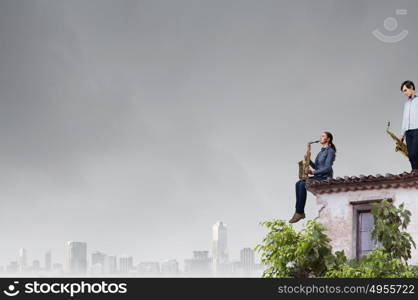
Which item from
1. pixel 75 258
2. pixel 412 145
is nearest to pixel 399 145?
pixel 412 145

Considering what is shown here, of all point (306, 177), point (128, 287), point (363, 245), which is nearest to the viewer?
point (128, 287)

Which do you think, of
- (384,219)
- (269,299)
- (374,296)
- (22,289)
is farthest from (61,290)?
(384,219)

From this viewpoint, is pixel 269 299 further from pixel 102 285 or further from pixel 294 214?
pixel 294 214

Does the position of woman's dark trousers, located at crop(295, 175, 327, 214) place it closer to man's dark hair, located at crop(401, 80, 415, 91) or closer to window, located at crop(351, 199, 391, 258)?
window, located at crop(351, 199, 391, 258)

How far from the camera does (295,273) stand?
80.0 feet

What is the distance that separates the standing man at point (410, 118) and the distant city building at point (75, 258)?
70432 millimetres

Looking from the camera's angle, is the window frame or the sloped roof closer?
the sloped roof

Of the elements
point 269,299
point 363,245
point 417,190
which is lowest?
point 269,299

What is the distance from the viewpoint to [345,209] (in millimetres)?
25438

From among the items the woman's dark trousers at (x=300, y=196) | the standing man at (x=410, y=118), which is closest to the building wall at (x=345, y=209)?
the woman's dark trousers at (x=300, y=196)

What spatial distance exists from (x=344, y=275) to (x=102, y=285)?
23.8ft

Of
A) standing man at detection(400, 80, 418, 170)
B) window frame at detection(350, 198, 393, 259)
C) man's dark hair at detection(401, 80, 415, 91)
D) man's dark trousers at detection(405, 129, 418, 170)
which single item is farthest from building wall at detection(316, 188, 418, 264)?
man's dark hair at detection(401, 80, 415, 91)

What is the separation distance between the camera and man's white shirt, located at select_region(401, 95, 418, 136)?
2667 cm

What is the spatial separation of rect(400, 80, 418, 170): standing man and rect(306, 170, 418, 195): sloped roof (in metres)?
2.01
